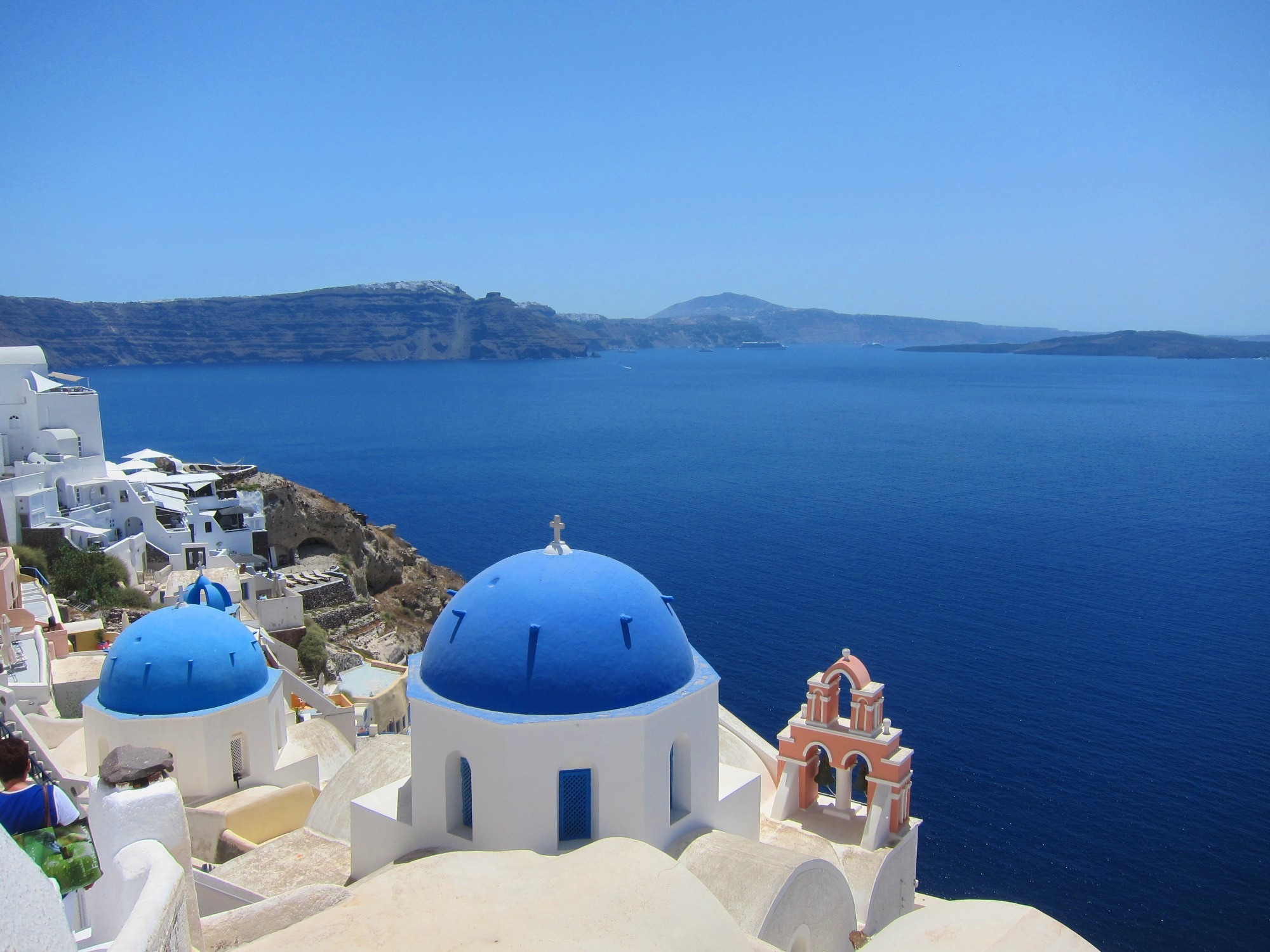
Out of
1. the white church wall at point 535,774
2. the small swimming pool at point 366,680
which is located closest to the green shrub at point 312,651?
the small swimming pool at point 366,680

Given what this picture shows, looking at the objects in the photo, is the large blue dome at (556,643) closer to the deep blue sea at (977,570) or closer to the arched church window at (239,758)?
the arched church window at (239,758)

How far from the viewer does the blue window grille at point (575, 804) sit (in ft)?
33.6

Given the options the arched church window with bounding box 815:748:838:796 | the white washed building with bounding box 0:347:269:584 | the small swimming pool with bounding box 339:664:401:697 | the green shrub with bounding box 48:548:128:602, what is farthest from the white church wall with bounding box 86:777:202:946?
the white washed building with bounding box 0:347:269:584

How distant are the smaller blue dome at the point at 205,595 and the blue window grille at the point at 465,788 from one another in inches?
296

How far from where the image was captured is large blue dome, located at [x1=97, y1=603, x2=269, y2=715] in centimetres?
1384

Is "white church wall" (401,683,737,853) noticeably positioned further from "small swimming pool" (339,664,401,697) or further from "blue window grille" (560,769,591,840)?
"small swimming pool" (339,664,401,697)

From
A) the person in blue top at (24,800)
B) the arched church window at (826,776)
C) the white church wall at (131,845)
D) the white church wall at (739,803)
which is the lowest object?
the arched church window at (826,776)

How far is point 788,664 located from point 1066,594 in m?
14.4

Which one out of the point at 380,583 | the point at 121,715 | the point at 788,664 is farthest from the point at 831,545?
the point at 121,715

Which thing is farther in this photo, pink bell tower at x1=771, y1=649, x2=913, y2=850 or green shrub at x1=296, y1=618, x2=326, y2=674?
green shrub at x1=296, y1=618, x2=326, y2=674

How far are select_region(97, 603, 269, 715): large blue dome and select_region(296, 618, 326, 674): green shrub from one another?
45.8 feet

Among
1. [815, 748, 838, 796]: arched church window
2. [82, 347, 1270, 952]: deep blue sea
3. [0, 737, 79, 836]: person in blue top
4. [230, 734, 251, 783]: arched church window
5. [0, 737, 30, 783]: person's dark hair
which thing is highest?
[0, 737, 30, 783]: person's dark hair

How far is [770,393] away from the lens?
146m

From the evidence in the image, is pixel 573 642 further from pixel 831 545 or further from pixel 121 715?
pixel 831 545
